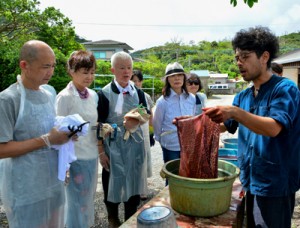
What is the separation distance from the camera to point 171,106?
3576mm

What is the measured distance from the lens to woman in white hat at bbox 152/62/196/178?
357 cm

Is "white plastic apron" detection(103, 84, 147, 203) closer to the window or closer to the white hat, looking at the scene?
the white hat

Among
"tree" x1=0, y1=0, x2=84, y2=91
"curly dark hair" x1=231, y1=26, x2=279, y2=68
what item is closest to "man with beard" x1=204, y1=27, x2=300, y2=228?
"curly dark hair" x1=231, y1=26, x2=279, y2=68

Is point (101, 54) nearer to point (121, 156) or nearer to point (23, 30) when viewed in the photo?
point (23, 30)

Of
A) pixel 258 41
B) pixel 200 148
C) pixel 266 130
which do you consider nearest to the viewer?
pixel 266 130

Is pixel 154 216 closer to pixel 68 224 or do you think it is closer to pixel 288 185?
pixel 288 185

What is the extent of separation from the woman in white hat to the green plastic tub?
1620 mm

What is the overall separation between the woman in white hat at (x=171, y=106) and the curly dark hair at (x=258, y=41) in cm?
178

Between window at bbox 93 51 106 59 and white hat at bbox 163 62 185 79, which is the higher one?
window at bbox 93 51 106 59

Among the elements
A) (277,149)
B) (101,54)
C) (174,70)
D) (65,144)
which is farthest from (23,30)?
(101,54)

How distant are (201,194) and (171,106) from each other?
1901mm

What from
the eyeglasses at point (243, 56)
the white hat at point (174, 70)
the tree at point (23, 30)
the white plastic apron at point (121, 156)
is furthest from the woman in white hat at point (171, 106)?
the tree at point (23, 30)

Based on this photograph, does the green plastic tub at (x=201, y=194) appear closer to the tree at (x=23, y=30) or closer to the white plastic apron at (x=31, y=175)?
the white plastic apron at (x=31, y=175)

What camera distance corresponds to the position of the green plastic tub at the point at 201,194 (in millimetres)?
1765
